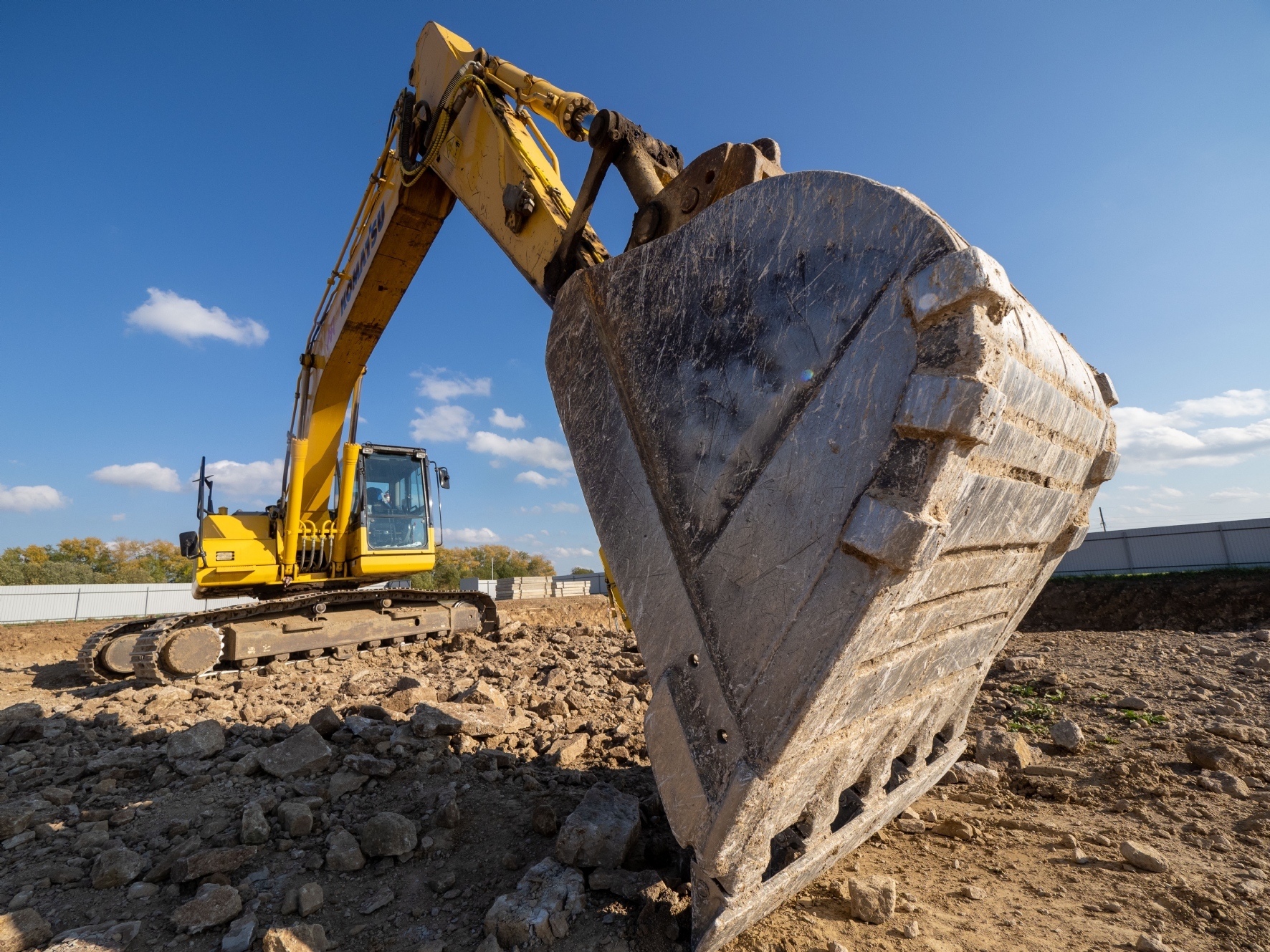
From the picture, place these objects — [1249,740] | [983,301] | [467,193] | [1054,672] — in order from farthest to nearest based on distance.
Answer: [1054,672], [1249,740], [467,193], [983,301]

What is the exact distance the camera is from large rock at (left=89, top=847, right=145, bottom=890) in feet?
8.11

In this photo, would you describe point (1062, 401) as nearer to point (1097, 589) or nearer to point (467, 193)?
point (467, 193)

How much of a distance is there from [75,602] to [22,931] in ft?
87.4

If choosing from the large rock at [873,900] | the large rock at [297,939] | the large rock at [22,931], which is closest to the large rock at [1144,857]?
the large rock at [873,900]

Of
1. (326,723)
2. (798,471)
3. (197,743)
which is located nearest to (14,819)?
(197,743)

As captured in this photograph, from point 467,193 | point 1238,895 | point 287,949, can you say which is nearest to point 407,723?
point 287,949

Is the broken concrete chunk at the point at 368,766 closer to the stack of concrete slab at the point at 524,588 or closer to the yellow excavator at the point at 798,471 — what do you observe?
the yellow excavator at the point at 798,471

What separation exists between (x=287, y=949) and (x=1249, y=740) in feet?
17.9

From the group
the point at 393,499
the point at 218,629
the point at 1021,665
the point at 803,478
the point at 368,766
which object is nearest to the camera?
the point at 803,478

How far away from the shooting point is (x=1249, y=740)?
13.2ft

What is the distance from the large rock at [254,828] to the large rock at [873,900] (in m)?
2.41

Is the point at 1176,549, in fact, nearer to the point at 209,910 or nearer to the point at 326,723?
the point at 326,723

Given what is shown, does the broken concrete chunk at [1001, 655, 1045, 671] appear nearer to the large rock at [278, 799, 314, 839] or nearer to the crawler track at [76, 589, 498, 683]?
the large rock at [278, 799, 314, 839]

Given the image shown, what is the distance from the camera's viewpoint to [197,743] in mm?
3678
